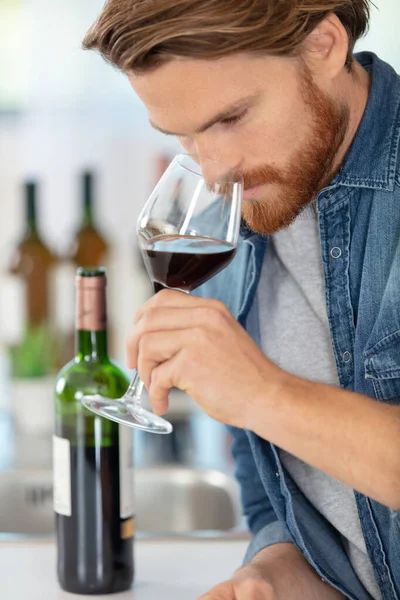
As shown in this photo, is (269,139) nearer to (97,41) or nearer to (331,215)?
(331,215)

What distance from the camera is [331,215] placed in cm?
127

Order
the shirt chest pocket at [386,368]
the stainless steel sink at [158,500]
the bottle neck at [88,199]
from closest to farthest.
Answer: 1. the shirt chest pocket at [386,368]
2. the stainless steel sink at [158,500]
3. the bottle neck at [88,199]

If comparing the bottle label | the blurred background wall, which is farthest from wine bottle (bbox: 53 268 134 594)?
the blurred background wall

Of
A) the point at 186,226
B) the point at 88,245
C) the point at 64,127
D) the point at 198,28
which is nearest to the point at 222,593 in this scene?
the point at 186,226

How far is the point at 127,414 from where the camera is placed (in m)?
1.14

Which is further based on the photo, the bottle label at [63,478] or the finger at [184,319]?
the bottle label at [63,478]

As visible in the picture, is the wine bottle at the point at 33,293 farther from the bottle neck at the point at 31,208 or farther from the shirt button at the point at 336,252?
the shirt button at the point at 336,252

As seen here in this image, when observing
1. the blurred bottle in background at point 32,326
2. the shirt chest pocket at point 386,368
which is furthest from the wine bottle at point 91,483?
the blurred bottle in background at point 32,326

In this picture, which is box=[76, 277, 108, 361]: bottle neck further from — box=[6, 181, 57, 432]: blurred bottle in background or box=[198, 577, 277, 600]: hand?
box=[6, 181, 57, 432]: blurred bottle in background

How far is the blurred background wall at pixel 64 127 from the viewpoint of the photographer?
3.39 metres

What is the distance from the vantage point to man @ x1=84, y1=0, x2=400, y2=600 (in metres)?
1.04

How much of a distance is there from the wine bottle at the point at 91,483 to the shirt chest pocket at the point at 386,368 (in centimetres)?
33

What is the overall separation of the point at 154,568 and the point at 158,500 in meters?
0.56

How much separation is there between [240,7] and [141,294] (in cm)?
110
